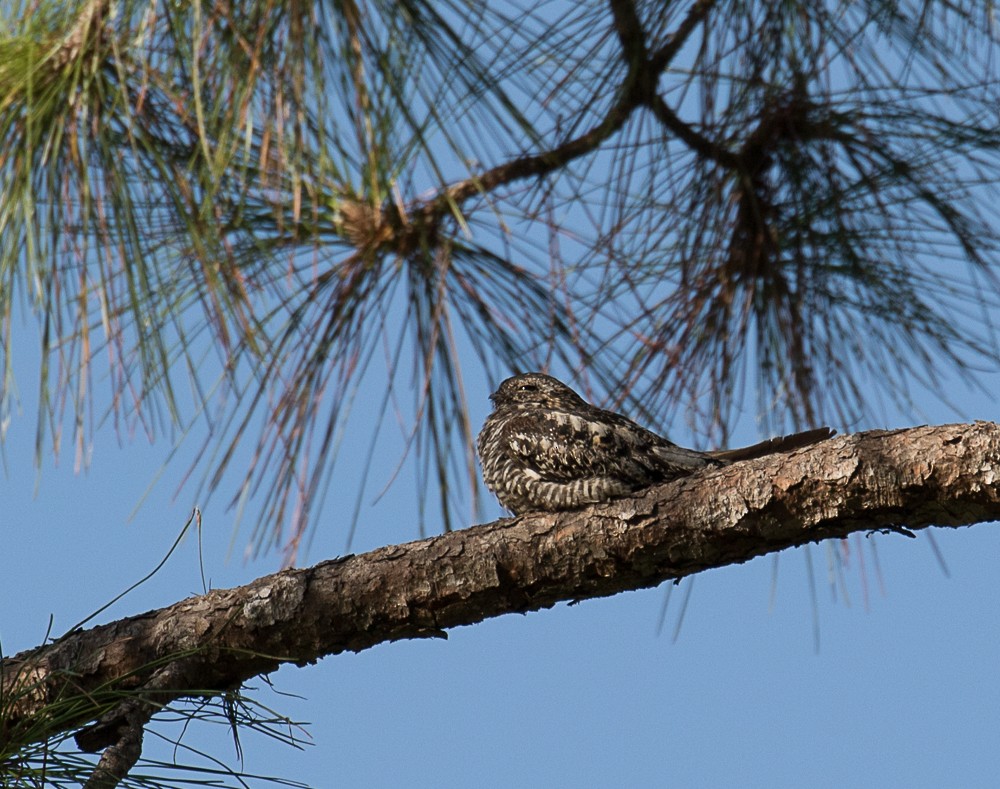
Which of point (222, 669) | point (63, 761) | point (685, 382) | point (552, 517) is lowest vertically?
point (63, 761)

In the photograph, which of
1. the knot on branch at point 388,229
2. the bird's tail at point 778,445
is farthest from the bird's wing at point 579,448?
the knot on branch at point 388,229

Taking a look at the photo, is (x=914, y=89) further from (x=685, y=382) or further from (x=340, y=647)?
(x=340, y=647)

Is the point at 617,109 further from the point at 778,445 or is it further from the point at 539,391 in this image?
the point at 778,445

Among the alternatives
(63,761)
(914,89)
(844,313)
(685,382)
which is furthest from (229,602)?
(914,89)

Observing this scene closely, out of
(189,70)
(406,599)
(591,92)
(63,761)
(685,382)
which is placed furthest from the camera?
(685,382)

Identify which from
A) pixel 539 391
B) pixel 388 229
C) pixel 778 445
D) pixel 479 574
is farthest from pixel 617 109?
pixel 479 574

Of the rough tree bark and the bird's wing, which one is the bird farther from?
the rough tree bark

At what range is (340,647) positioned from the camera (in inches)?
99.6

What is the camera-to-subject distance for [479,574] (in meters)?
2.45

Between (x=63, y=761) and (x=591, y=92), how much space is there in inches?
77.9

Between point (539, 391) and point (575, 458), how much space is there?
480 mm

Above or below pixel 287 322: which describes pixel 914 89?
above

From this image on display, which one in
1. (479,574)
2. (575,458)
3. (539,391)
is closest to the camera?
(479,574)

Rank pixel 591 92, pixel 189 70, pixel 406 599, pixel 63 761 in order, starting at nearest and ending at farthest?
pixel 63 761, pixel 406 599, pixel 189 70, pixel 591 92
